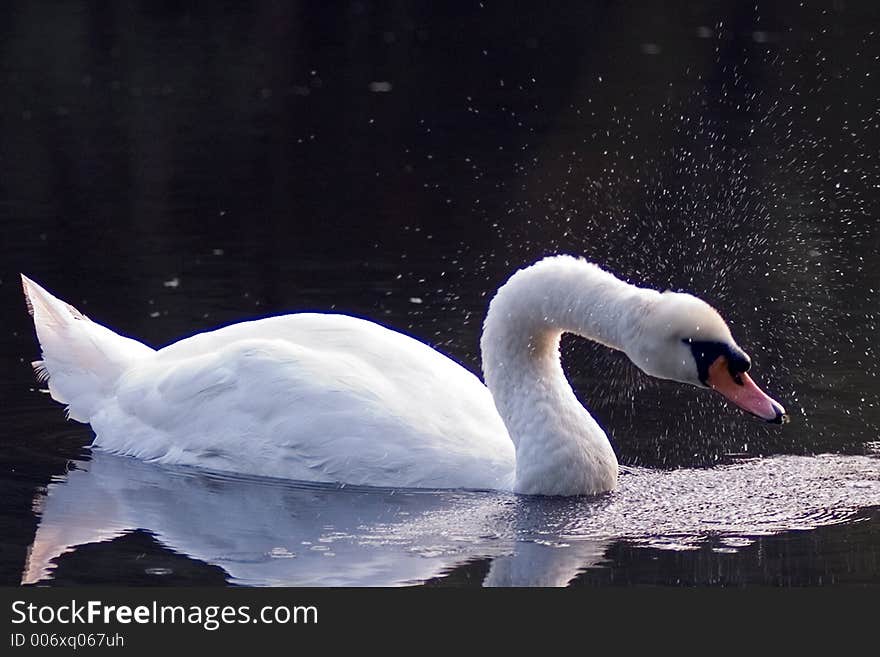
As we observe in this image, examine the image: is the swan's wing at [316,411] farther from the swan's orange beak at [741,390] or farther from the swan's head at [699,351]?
the swan's orange beak at [741,390]

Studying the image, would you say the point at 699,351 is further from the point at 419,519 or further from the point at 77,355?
the point at 77,355

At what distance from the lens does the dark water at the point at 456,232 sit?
7.75 m

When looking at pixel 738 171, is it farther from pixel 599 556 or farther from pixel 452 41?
pixel 452 41

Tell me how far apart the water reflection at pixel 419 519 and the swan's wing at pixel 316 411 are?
4.8 inches

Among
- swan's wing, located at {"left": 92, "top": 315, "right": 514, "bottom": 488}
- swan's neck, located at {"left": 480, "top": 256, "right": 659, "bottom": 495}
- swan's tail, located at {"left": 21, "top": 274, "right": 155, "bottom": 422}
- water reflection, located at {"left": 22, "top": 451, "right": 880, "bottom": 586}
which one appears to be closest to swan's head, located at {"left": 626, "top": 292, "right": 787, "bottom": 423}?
swan's neck, located at {"left": 480, "top": 256, "right": 659, "bottom": 495}

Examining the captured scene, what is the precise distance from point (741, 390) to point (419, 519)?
1532 millimetres

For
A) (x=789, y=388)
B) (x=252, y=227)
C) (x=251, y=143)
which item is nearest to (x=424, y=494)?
(x=789, y=388)

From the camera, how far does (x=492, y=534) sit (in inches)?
306

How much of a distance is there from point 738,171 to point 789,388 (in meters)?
7.15

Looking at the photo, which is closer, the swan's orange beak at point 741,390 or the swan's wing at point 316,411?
the swan's orange beak at point 741,390

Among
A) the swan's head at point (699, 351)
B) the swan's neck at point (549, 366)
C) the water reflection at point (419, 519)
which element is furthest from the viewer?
the swan's neck at point (549, 366)

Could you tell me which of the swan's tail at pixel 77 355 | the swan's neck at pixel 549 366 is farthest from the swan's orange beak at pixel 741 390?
the swan's tail at pixel 77 355

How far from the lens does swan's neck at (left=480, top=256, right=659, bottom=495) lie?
807cm

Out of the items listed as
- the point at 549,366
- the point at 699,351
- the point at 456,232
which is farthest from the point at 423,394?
the point at 456,232
